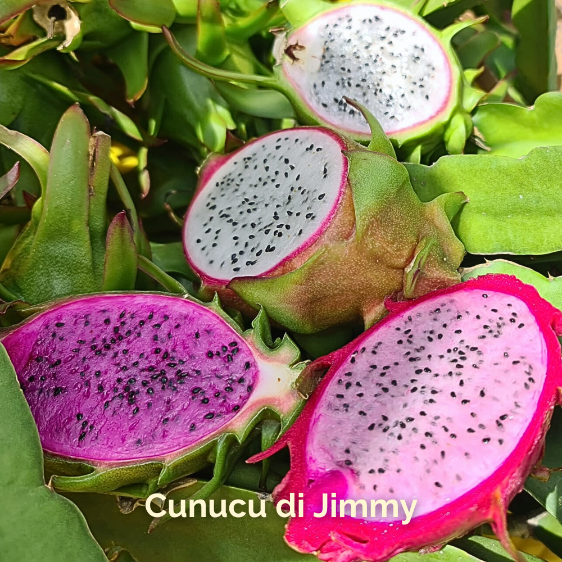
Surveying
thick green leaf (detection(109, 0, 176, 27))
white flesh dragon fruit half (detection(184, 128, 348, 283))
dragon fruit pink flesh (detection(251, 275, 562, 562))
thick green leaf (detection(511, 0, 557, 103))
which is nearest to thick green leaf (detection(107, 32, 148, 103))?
thick green leaf (detection(109, 0, 176, 27))

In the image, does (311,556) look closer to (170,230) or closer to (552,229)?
(552,229)

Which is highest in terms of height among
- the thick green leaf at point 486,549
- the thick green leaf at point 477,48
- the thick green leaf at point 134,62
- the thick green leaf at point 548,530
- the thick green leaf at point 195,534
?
the thick green leaf at point 134,62

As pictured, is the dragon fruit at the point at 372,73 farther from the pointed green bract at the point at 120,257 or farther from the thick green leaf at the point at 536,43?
the pointed green bract at the point at 120,257

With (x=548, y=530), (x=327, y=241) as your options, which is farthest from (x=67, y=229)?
(x=548, y=530)

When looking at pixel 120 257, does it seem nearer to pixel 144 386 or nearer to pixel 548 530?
pixel 144 386

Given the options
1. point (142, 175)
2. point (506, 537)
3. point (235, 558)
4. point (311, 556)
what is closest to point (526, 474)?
point (506, 537)

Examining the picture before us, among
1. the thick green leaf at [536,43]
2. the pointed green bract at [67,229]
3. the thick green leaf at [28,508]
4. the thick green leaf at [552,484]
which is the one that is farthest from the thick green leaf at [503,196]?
the thick green leaf at [28,508]

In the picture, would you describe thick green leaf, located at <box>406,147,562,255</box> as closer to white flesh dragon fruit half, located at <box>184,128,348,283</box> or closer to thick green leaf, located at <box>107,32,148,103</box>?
white flesh dragon fruit half, located at <box>184,128,348,283</box>
